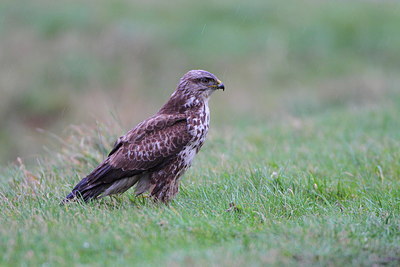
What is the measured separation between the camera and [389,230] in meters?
5.02

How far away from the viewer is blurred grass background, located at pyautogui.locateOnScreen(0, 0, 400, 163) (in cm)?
1456

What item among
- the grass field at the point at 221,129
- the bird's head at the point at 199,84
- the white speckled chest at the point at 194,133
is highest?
the bird's head at the point at 199,84

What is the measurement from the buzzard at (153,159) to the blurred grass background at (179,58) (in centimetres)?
651

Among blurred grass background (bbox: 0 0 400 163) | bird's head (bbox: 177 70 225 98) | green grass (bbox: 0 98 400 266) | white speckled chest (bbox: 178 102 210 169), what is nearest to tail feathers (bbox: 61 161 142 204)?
green grass (bbox: 0 98 400 266)

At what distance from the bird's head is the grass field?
1.02 m

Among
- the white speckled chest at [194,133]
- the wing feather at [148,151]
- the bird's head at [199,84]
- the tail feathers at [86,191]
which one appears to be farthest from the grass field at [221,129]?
the bird's head at [199,84]

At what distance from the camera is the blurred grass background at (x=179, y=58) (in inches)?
573

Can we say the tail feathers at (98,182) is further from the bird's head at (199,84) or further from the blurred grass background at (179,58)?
the blurred grass background at (179,58)

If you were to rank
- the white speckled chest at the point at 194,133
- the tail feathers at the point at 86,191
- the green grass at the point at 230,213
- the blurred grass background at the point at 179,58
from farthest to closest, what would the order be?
the blurred grass background at the point at 179,58, the white speckled chest at the point at 194,133, the tail feathers at the point at 86,191, the green grass at the point at 230,213

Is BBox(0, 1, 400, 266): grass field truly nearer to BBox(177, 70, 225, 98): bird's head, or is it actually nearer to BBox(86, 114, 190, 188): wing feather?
BBox(86, 114, 190, 188): wing feather

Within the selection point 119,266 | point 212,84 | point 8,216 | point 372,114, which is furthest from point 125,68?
point 119,266

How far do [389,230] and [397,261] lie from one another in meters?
0.59

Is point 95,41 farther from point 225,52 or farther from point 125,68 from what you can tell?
point 225,52

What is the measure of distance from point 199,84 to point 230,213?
1543 millimetres
